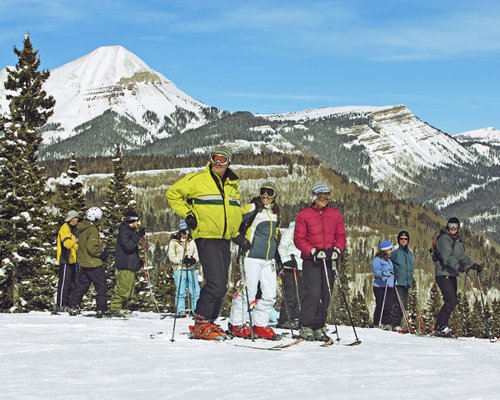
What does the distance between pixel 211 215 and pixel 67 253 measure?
6731 mm

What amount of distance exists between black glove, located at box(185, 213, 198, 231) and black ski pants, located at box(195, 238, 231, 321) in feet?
0.63

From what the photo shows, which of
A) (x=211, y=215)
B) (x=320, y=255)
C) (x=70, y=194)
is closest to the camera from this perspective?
(x=211, y=215)

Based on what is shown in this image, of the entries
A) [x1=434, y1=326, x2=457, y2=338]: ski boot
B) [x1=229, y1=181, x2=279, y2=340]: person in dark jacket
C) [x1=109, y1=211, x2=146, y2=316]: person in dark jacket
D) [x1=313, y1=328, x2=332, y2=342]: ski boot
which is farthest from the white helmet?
[x1=434, y1=326, x2=457, y2=338]: ski boot

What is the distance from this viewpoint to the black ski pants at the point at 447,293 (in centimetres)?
1324

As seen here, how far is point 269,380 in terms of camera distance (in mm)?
6391

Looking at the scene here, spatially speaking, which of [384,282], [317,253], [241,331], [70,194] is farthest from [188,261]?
[70,194]

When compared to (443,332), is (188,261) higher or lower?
higher

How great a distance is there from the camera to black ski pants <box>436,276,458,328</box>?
13242 mm

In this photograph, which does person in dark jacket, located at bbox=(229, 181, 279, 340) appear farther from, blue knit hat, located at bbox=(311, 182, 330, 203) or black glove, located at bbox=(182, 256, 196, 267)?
black glove, located at bbox=(182, 256, 196, 267)

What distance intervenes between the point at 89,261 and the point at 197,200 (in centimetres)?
551

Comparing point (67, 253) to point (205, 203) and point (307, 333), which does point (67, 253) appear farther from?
point (307, 333)

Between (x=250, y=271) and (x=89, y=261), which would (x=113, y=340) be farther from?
(x=89, y=261)

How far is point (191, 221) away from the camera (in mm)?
9016

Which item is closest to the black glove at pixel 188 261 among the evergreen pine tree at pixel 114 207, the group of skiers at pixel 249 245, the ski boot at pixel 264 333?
the group of skiers at pixel 249 245
